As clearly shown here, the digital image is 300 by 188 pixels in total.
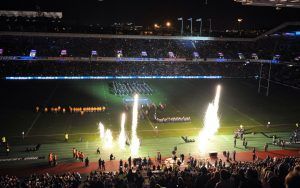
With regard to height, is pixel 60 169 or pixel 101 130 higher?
pixel 101 130

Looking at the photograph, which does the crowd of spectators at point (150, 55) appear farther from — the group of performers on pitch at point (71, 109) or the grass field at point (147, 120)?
the group of performers on pitch at point (71, 109)

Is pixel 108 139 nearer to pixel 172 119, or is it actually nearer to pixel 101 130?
pixel 101 130

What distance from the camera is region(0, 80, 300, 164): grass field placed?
31578mm

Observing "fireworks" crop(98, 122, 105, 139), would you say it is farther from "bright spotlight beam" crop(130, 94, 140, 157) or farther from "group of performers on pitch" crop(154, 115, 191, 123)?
"group of performers on pitch" crop(154, 115, 191, 123)

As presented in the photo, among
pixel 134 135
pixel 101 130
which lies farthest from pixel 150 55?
pixel 134 135

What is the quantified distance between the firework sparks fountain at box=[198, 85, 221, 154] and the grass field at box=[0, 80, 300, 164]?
672 millimetres

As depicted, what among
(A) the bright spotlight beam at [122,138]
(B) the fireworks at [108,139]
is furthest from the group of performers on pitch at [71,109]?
(B) the fireworks at [108,139]

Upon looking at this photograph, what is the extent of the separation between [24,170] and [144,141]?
11501 mm

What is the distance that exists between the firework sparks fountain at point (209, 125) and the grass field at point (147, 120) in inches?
26.4

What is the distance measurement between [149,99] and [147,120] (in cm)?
943

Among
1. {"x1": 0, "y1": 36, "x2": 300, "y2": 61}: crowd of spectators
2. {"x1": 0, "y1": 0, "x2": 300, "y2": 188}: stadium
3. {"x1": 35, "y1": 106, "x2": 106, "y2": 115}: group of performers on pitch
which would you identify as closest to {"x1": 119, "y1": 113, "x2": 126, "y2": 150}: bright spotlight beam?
{"x1": 0, "y1": 0, "x2": 300, "y2": 188}: stadium

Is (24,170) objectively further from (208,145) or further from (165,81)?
(165,81)

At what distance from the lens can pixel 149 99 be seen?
4762 centimetres

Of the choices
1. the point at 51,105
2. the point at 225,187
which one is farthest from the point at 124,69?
the point at 225,187
